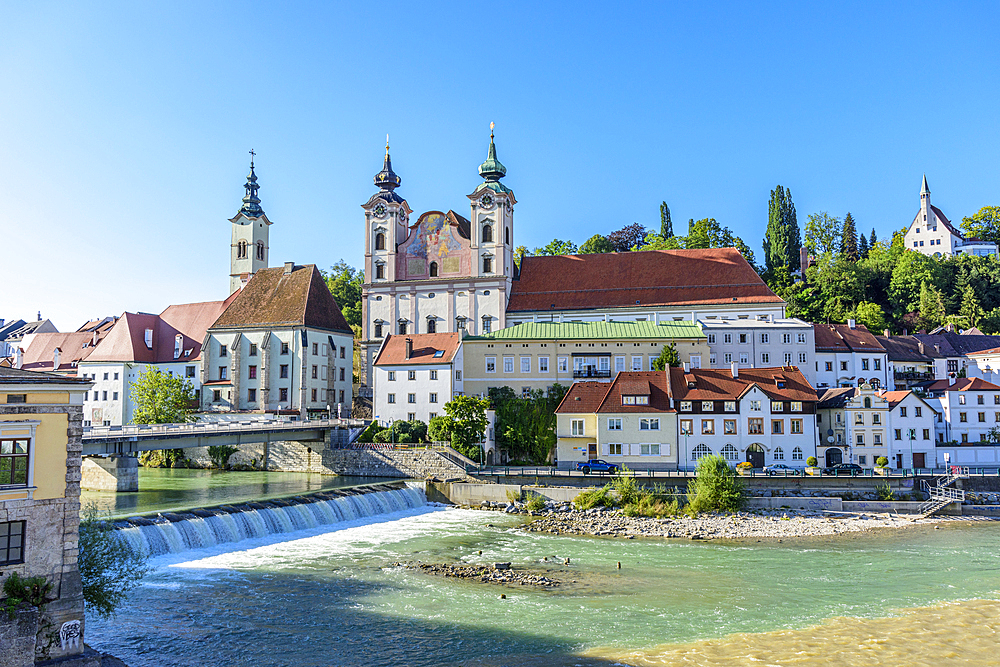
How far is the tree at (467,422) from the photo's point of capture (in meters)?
52.7

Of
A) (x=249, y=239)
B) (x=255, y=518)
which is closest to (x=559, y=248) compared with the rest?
(x=249, y=239)

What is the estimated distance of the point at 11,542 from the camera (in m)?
16.1

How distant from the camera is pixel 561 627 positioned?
22578 millimetres

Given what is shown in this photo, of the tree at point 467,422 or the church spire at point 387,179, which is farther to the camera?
the church spire at point 387,179

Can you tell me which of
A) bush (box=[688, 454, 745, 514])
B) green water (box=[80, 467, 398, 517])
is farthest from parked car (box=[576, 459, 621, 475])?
green water (box=[80, 467, 398, 517])

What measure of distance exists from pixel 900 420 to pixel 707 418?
12.4 metres

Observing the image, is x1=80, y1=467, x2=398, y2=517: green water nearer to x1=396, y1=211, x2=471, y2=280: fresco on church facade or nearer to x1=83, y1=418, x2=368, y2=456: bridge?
x1=83, y1=418, x2=368, y2=456: bridge

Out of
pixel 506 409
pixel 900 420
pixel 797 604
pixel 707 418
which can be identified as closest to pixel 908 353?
pixel 900 420

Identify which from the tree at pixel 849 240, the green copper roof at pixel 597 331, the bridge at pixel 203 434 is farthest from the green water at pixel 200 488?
the tree at pixel 849 240

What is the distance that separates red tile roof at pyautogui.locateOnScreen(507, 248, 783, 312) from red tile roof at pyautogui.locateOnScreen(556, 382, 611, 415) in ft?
54.3

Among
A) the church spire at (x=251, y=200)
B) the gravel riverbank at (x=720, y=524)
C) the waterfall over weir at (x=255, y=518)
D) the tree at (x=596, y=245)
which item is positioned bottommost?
the gravel riverbank at (x=720, y=524)

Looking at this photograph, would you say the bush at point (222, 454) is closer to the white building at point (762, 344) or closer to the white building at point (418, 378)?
the white building at point (418, 378)

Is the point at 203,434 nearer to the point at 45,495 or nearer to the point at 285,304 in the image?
the point at 285,304

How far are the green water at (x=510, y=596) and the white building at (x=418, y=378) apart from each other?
72.3 ft
